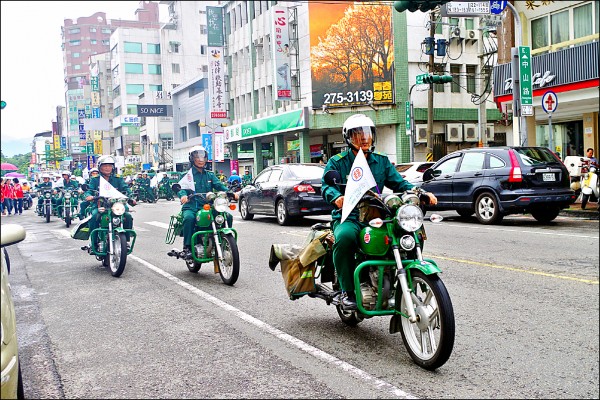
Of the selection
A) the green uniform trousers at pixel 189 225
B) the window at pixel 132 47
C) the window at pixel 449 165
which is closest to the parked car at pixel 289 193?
the window at pixel 449 165

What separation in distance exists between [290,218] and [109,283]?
7.43 meters

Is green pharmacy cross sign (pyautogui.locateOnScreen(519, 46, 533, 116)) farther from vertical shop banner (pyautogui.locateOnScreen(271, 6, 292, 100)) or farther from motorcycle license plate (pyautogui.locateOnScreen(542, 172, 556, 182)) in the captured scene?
vertical shop banner (pyautogui.locateOnScreen(271, 6, 292, 100))

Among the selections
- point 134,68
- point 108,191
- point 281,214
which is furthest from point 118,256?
point 134,68

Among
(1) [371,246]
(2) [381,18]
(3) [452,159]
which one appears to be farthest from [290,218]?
(2) [381,18]

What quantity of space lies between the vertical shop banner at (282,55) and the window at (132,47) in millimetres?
55781

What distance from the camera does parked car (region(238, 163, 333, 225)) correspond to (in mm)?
15445

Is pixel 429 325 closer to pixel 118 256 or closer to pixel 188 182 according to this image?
pixel 188 182

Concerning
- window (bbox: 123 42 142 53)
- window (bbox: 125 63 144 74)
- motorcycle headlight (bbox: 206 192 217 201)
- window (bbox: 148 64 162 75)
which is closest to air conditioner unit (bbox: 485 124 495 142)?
motorcycle headlight (bbox: 206 192 217 201)

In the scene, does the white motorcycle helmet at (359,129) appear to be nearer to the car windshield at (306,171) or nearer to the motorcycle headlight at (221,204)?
the motorcycle headlight at (221,204)

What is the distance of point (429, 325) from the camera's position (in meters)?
4.40

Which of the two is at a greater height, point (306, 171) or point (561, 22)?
point (561, 22)

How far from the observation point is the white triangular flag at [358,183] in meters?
4.46

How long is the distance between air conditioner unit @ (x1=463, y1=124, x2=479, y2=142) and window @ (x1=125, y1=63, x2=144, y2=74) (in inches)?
2504

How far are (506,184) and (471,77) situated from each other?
2374cm
